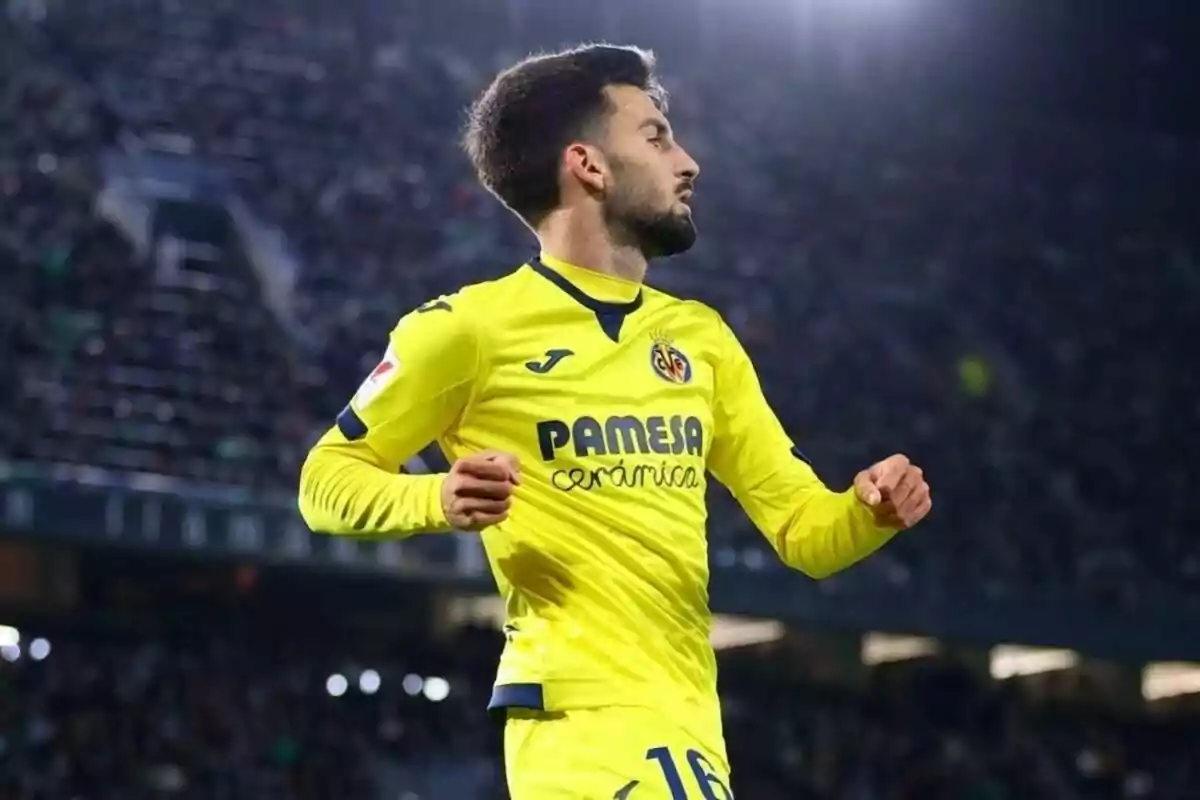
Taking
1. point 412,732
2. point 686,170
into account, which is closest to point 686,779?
point 686,170

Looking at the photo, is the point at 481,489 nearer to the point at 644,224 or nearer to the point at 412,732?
the point at 644,224

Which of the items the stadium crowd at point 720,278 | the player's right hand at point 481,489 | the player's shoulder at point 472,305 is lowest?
the player's right hand at point 481,489

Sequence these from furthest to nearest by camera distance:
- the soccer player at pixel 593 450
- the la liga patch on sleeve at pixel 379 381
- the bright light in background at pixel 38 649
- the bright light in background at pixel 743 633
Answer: the bright light in background at pixel 743 633
the bright light in background at pixel 38 649
the la liga patch on sleeve at pixel 379 381
the soccer player at pixel 593 450

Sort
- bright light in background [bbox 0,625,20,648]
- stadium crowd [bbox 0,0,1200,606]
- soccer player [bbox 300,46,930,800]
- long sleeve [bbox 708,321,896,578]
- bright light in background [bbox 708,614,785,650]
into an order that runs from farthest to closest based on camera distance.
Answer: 1. bright light in background [bbox 708,614,785,650]
2. stadium crowd [bbox 0,0,1200,606]
3. bright light in background [bbox 0,625,20,648]
4. long sleeve [bbox 708,321,896,578]
5. soccer player [bbox 300,46,930,800]

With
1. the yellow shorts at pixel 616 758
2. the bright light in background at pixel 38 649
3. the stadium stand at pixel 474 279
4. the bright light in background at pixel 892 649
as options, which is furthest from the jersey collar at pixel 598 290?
the bright light in background at pixel 892 649

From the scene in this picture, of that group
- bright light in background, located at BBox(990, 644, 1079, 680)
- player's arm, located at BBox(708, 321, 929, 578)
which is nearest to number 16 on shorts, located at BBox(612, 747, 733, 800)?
player's arm, located at BBox(708, 321, 929, 578)

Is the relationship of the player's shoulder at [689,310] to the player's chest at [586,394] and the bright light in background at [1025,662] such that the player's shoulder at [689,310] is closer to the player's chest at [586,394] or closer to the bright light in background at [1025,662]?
the player's chest at [586,394]

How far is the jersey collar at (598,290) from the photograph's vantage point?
3490 millimetres

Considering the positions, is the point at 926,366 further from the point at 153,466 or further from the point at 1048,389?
the point at 153,466

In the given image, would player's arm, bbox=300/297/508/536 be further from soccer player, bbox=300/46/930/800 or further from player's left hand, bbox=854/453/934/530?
player's left hand, bbox=854/453/934/530

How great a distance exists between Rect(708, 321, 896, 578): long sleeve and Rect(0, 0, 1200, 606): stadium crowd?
959 centimetres

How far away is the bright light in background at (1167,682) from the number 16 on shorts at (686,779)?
15.3m

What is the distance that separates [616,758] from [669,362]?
30.6 inches

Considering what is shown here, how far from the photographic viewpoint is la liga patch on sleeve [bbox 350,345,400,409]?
3346mm
